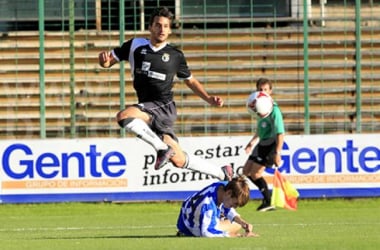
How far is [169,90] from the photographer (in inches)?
523

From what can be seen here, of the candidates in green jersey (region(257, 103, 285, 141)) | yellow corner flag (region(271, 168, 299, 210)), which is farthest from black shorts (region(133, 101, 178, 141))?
green jersey (region(257, 103, 285, 141))

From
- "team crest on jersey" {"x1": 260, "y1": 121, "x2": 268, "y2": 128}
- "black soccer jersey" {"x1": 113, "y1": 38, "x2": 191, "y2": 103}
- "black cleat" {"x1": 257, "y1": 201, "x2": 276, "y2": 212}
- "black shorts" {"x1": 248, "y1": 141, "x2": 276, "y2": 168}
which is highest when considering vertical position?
"black soccer jersey" {"x1": 113, "y1": 38, "x2": 191, "y2": 103}

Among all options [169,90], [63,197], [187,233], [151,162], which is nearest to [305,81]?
[151,162]

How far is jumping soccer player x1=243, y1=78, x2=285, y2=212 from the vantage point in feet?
55.1

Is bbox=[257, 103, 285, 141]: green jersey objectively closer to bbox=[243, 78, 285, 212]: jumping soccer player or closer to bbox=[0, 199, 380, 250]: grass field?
bbox=[243, 78, 285, 212]: jumping soccer player

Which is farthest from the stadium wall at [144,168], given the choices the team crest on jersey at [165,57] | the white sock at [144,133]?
the white sock at [144,133]

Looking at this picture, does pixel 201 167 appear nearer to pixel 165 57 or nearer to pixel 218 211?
pixel 165 57

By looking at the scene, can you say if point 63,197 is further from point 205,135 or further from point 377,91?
point 377,91

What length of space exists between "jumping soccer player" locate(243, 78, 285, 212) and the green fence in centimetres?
184

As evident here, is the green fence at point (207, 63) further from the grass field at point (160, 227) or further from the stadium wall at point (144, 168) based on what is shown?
the grass field at point (160, 227)

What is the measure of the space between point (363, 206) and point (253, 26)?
143 inches

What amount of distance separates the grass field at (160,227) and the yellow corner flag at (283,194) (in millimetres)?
181

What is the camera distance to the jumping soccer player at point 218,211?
11.0m

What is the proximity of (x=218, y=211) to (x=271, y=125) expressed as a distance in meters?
5.69
